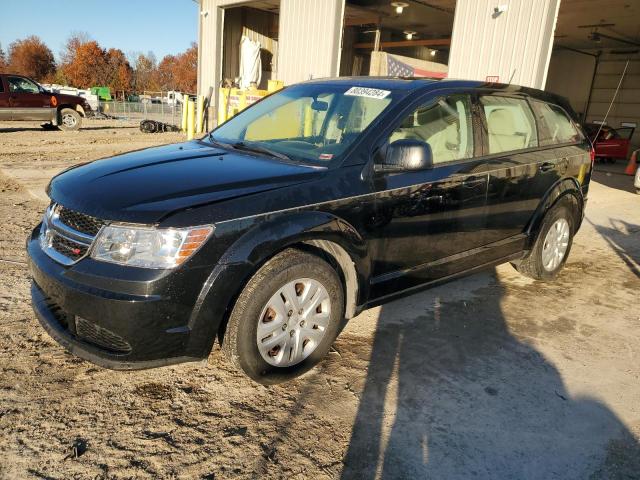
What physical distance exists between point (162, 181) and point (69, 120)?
17.3m

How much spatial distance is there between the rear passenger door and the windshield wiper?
1587 millimetres

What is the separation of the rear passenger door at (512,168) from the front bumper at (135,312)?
2.37 metres

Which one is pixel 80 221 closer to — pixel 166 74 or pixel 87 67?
pixel 87 67

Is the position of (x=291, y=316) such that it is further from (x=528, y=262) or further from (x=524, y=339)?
(x=528, y=262)

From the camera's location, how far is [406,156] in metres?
3.07

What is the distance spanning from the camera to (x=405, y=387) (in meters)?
2.96

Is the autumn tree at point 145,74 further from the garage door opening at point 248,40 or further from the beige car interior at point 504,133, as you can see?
the beige car interior at point 504,133

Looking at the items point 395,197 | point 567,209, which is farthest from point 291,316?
point 567,209

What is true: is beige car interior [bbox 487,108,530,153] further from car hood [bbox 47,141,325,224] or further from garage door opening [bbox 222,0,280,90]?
garage door opening [bbox 222,0,280,90]

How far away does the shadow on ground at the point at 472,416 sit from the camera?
2.37m

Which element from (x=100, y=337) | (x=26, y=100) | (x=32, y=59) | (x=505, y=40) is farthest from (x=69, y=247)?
(x=32, y=59)

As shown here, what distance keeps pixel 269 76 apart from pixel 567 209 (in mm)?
17184

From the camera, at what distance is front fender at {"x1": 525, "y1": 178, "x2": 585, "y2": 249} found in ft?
14.5

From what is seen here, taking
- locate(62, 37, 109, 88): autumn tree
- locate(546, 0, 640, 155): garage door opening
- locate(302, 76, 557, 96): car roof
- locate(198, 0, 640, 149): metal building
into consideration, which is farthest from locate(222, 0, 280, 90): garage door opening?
locate(62, 37, 109, 88): autumn tree
